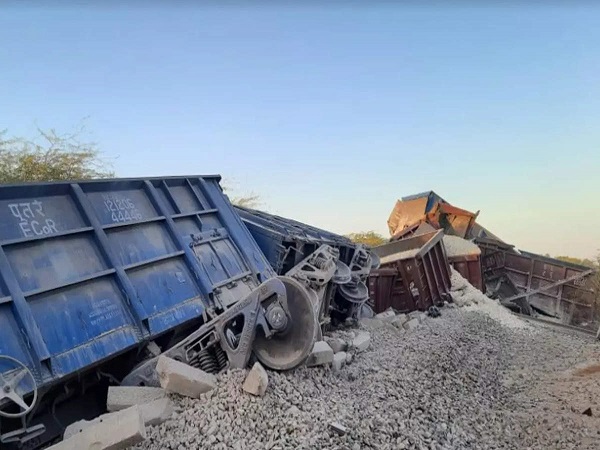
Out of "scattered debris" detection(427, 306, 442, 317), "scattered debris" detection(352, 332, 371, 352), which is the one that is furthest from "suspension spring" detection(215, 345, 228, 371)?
"scattered debris" detection(427, 306, 442, 317)

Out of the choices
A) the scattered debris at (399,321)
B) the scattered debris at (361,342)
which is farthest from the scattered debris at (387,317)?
Result: the scattered debris at (361,342)

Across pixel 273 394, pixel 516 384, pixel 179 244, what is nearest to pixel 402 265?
pixel 516 384

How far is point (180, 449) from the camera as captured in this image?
321cm

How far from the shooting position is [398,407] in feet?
14.4

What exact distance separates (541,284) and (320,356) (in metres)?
11.6

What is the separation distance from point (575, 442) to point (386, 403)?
162 centimetres

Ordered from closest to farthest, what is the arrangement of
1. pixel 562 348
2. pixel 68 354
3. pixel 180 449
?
pixel 180 449 → pixel 68 354 → pixel 562 348

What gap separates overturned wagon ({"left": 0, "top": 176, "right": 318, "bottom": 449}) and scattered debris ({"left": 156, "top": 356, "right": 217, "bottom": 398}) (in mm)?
489

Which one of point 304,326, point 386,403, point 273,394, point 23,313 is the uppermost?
point 23,313

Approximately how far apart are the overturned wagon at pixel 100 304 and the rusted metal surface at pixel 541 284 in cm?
1092

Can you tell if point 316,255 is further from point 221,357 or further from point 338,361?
point 221,357

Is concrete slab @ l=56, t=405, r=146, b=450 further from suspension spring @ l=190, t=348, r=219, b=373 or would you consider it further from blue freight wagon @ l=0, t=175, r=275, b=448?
suspension spring @ l=190, t=348, r=219, b=373

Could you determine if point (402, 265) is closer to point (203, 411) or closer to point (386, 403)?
point (386, 403)

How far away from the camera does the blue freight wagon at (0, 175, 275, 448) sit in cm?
376
